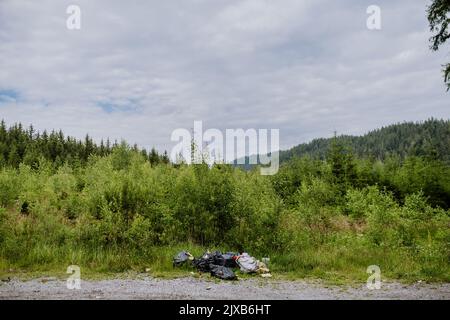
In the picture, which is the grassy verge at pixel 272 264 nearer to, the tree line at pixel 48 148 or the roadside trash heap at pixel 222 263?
the roadside trash heap at pixel 222 263

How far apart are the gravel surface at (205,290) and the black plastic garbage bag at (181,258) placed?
4.00 feet

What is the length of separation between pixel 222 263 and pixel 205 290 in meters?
2.17

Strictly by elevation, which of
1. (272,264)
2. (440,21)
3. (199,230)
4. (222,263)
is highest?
(440,21)

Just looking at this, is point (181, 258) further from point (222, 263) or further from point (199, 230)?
point (199, 230)

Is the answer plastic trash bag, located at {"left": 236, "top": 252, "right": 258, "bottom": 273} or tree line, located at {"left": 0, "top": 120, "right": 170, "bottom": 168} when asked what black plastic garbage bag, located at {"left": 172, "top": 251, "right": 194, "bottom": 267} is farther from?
tree line, located at {"left": 0, "top": 120, "right": 170, "bottom": 168}

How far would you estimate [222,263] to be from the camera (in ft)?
36.3

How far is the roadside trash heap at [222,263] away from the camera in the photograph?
10637mm

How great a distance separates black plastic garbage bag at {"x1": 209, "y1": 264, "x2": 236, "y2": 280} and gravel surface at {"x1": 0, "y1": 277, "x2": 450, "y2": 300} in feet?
0.98

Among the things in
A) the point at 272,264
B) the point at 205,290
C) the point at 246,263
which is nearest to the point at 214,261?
the point at 246,263

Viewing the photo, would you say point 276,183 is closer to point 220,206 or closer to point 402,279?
point 220,206

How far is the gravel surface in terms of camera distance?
8.34 meters

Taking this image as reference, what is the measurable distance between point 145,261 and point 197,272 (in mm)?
Answer: 1781
